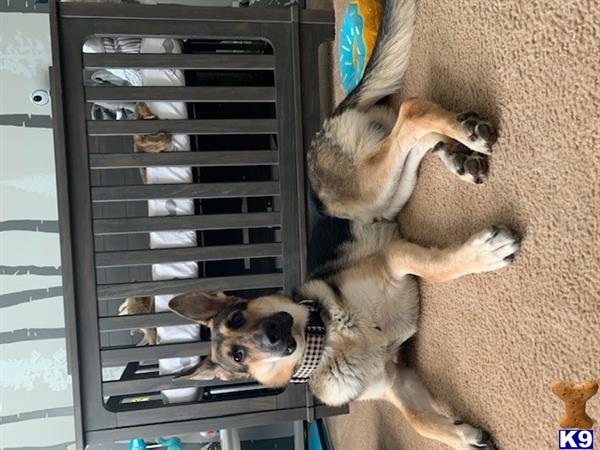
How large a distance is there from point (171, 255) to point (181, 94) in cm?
73

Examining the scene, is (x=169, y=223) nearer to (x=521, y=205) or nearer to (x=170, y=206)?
(x=170, y=206)

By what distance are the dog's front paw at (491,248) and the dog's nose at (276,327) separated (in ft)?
2.15

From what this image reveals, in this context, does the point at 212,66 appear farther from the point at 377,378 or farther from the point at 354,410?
the point at 354,410

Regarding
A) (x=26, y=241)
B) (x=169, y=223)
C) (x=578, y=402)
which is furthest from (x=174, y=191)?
(x=26, y=241)

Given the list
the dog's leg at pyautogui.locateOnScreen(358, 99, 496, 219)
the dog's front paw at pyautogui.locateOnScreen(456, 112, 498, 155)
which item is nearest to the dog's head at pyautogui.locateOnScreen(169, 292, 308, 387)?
the dog's leg at pyautogui.locateOnScreen(358, 99, 496, 219)

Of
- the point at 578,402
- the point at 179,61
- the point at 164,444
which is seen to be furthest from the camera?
the point at 164,444

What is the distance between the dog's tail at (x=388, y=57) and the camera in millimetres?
1598

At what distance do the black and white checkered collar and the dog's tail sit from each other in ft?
2.45

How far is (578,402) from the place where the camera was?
955 millimetres

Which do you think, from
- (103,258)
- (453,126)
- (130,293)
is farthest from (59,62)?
(453,126)

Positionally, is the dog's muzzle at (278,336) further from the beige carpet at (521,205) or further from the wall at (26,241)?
the wall at (26,241)

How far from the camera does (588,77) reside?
0.98m

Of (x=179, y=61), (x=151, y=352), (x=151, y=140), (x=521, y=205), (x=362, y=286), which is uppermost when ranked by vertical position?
(x=179, y=61)

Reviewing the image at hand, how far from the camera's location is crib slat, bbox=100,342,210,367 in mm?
2379
